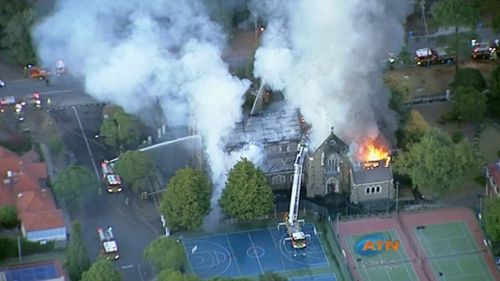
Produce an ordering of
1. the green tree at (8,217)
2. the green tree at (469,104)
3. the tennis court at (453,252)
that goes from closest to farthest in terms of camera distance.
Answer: the tennis court at (453,252)
the green tree at (8,217)
the green tree at (469,104)

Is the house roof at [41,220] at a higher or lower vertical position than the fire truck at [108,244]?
higher

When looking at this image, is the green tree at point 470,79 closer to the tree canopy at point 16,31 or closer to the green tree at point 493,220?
the green tree at point 493,220

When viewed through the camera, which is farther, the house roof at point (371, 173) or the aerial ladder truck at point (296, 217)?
the house roof at point (371, 173)

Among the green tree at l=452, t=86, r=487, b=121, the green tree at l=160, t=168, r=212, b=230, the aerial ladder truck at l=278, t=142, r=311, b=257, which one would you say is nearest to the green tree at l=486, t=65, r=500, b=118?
the green tree at l=452, t=86, r=487, b=121

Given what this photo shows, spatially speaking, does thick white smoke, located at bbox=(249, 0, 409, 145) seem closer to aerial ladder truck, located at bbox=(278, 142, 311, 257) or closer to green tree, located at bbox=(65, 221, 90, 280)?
aerial ladder truck, located at bbox=(278, 142, 311, 257)

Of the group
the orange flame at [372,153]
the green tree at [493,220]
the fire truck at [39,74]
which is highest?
the fire truck at [39,74]

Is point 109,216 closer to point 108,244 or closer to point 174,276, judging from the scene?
point 108,244

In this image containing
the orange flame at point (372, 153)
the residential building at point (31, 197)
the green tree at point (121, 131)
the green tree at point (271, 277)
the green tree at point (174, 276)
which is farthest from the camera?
the green tree at point (121, 131)

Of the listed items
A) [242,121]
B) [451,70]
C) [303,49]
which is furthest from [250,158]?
[451,70]

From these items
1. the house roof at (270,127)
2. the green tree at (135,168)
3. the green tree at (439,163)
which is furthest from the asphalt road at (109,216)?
the green tree at (439,163)
